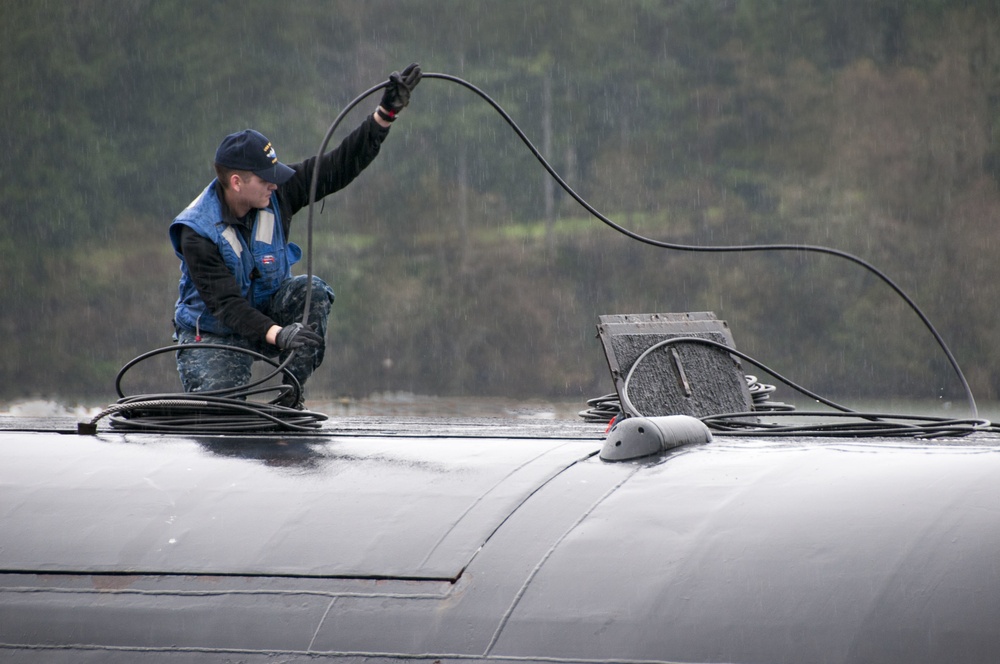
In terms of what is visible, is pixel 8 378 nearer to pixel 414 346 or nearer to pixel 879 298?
pixel 414 346

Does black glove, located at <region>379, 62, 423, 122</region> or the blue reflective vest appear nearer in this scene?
black glove, located at <region>379, 62, 423, 122</region>

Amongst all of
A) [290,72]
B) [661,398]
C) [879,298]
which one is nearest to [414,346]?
[290,72]

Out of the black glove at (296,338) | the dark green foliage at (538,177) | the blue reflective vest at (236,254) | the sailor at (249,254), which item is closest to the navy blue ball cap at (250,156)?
the sailor at (249,254)

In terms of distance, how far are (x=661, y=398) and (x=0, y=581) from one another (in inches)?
73.7

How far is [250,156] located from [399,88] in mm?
546

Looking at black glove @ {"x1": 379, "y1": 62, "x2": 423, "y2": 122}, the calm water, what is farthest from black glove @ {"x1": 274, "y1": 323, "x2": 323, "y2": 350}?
the calm water

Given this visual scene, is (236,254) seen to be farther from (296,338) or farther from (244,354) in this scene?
(296,338)

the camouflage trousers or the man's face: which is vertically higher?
the man's face

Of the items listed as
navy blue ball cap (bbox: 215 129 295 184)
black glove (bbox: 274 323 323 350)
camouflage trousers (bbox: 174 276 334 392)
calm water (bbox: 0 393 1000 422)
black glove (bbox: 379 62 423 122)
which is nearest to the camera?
black glove (bbox: 274 323 323 350)

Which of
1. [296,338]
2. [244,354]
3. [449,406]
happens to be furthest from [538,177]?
[296,338]

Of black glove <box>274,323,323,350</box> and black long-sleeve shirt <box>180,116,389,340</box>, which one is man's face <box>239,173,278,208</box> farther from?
black glove <box>274,323,323,350</box>

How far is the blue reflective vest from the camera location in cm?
388

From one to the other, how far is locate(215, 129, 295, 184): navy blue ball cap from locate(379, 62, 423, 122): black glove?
0.40 meters

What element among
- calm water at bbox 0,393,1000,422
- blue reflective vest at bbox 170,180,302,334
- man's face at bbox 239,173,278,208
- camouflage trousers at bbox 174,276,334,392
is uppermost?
man's face at bbox 239,173,278,208
